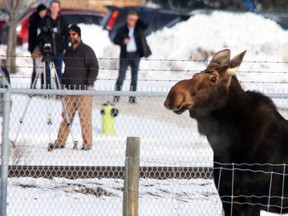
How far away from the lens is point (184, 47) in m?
31.8

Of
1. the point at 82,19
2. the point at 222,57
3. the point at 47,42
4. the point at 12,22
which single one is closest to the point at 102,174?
the point at 222,57

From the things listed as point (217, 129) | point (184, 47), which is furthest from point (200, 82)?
point (184, 47)

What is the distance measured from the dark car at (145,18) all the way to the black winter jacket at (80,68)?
15.7 meters

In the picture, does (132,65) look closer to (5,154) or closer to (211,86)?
(5,154)

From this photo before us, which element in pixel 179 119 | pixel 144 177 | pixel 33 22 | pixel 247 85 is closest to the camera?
pixel 144 177

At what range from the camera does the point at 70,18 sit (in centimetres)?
3284

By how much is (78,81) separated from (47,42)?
3.39m

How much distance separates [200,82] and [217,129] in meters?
0.43

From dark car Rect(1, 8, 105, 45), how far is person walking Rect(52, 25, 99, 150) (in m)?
14.3

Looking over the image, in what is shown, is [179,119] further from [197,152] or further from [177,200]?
[177,200]

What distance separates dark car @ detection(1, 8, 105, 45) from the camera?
1250 inches

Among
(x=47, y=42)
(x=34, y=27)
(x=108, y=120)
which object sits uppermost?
(x=34, y=27)

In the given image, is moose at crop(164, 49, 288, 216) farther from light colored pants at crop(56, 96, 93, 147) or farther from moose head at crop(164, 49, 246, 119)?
light colored pants at crop(56, 96, 93, 147)

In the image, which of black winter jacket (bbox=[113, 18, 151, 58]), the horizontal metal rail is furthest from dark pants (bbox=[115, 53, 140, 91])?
the horizontal metal rail
